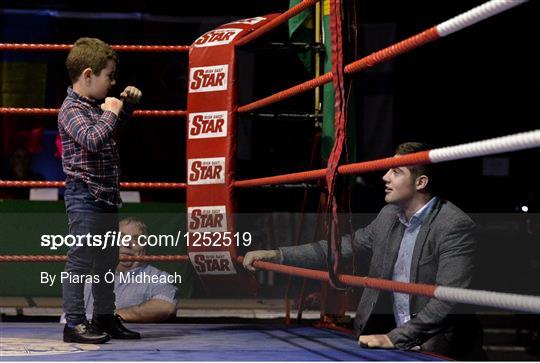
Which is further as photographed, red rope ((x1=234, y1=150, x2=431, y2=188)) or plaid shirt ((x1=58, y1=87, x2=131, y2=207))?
plaid shirt ((x1=58, y1=87, x2=131, y2=207))

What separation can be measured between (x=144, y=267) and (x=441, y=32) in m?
2.23

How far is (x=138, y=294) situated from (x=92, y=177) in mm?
1100

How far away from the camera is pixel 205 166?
3701mm

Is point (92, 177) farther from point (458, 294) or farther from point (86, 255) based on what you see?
point (458, 294)

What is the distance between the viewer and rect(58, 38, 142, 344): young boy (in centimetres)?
269

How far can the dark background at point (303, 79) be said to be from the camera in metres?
7.33

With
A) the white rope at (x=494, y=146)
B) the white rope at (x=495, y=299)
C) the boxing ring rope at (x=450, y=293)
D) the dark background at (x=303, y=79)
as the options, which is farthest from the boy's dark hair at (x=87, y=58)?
the dark background at (x=303, y=79)

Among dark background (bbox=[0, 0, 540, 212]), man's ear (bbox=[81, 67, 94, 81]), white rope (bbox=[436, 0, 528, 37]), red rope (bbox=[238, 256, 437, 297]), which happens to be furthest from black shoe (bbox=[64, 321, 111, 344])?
dark background (bbox=[0, 0, 540, 212])

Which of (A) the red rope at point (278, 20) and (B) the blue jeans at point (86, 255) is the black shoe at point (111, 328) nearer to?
(B) the blue jeans at point (86, 255)

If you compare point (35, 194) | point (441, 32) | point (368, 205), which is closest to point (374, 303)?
point (441, 32)

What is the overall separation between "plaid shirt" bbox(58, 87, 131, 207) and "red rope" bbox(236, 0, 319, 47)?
58 cm

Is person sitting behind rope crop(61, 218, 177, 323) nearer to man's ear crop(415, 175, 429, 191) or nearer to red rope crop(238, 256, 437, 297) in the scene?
red rope crop(238, 256, 437, 297)

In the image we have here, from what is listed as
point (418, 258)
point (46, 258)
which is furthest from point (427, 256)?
point (46, 258)

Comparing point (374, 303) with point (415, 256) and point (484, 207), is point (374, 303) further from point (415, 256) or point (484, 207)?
point (484, 207)
